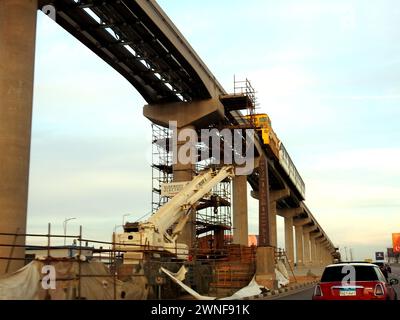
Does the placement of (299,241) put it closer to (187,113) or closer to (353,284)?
(187,113)

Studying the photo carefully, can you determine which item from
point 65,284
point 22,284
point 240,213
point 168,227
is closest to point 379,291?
point 65,284

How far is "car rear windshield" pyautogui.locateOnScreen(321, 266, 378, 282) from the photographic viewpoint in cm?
1271

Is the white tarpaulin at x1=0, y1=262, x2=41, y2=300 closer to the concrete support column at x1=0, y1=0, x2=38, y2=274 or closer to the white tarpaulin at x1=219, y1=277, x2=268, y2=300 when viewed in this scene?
the concrete support column at x1=0, y1=0, x2=38, y2=274

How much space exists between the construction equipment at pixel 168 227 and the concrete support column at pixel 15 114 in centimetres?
421

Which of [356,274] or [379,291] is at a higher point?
[356,274]

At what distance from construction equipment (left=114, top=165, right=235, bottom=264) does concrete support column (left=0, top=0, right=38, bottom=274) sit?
13.8ft

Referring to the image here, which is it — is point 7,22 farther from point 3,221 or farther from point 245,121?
point 245,121

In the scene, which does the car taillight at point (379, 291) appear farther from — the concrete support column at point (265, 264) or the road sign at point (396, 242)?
the road sign at point (396, 242)

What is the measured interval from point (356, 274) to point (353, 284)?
1.17ft

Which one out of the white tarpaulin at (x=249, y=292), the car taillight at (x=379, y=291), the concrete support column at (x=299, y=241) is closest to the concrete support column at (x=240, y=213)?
the white tarpaulin at (x=249, y=292)

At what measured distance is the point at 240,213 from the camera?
50.3 metres

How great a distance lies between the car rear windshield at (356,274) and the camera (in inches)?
500

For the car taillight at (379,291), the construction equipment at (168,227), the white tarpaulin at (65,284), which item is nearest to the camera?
the car taillight at (379,291)

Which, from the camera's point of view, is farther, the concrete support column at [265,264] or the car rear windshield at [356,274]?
the concrete support column at [265,264]
